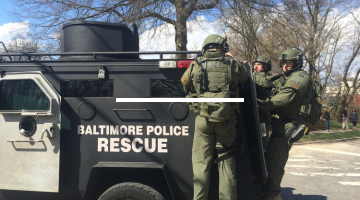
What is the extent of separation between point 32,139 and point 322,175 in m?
6.47

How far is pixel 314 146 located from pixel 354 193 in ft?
22.0

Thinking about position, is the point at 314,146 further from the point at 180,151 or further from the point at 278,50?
the point at 180,151

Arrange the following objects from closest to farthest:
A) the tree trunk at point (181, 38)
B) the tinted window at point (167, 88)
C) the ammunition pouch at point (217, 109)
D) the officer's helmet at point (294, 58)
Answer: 1. the ammunition pouch at point (217, 109)
2. the tinted window at point (167, 88)
3. the officer's helmet at point (294, 58)
4. the tree trunk at point (181, 38)

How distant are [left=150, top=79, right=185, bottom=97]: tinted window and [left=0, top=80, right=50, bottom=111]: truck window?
1.18 meters

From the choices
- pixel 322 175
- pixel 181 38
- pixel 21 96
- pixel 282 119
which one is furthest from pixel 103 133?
pixel 181 38

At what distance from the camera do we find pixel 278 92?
3430 mm

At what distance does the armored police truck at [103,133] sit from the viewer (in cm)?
283

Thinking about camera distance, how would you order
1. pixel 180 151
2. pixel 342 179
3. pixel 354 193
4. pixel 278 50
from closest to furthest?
pixel 180 151 → pixel 354 193 → pixel 342 179 → pixel 278 50

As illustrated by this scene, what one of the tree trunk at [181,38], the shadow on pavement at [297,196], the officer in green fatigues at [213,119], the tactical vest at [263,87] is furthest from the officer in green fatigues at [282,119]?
the tree trunk at [181,38]

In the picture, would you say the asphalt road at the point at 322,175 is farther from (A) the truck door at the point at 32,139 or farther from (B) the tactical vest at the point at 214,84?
(A) the truck door at the point at 32,139

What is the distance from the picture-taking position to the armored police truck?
2830 mm

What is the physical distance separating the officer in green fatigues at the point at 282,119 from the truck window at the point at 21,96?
2490 millimetres

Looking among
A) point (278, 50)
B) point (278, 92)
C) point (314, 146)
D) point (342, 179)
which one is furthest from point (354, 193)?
point (278, 50)

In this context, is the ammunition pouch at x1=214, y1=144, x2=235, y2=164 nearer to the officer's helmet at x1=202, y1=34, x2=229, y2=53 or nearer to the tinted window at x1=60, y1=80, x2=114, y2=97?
the officer's helmet at x1=202, y1=34, x2=229, y2=53
